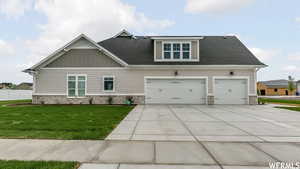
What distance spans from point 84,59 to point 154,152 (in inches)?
477

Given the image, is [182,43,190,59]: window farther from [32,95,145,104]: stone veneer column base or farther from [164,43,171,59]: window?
[32,95,145,104]: stone veneer column base

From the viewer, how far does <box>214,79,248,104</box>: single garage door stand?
1352 cm

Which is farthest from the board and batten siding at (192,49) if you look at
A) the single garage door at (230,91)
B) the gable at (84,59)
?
the gable at (84,59)

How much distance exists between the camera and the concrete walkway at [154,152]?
3.08 metres

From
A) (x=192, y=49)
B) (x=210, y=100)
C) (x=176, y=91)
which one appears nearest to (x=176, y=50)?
(x=192, y=49)

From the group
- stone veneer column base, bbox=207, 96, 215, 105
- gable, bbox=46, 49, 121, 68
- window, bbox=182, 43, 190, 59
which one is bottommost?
stone veneer column base, bbox=207, 96, 215, 105

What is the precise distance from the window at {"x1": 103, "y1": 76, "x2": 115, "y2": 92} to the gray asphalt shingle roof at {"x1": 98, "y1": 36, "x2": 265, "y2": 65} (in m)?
2.12

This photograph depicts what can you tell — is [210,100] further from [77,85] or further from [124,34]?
[124,34]

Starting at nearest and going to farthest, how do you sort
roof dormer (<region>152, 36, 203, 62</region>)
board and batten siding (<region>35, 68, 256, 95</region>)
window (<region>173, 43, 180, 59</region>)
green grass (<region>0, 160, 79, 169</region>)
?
1. green grass (<region>0, 160, 79, 169</region>)
2. board and batten siding (<region>35, 68, 256, 95</region>)
3. roof dormer (<region>152, 36, 203, 62</region>)
4. window (<region>173, 43, 180, 59</region>)

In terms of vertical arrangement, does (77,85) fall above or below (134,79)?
below

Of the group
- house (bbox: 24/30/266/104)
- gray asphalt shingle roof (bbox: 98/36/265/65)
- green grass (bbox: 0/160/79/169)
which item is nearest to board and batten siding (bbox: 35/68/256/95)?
house (bbox: 24/30/266/104)

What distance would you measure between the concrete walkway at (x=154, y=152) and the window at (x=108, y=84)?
9.35m

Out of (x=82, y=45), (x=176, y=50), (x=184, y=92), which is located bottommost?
(x=184, y=92)

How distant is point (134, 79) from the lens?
13.5m
